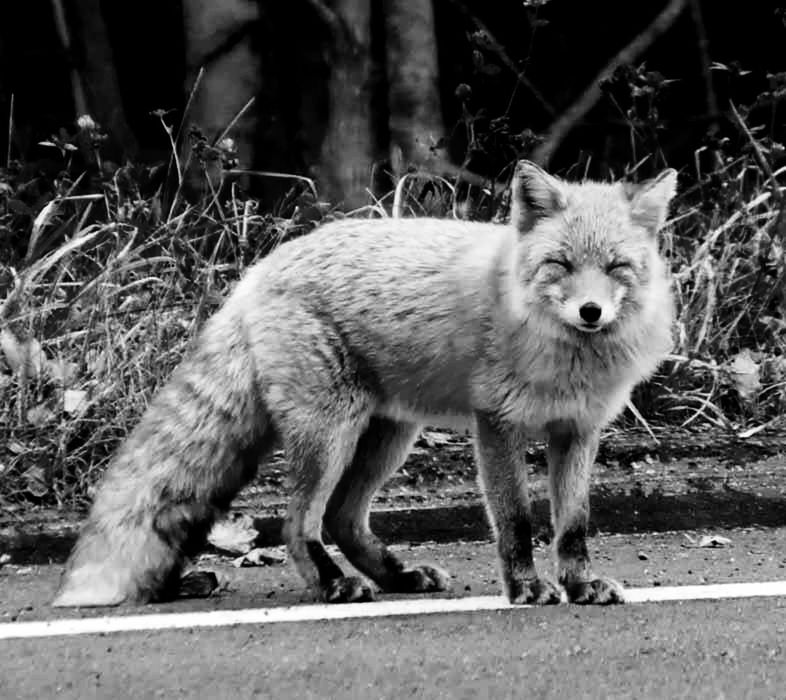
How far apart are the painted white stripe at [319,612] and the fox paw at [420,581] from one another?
0.18 m

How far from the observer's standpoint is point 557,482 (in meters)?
5.75

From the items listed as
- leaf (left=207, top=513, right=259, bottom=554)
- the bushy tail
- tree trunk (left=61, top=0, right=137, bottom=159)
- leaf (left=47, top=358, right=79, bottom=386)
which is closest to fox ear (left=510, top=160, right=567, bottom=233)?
the bushy tail

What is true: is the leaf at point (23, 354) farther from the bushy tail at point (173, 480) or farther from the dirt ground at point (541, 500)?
the bushy tail at point (173, 480)

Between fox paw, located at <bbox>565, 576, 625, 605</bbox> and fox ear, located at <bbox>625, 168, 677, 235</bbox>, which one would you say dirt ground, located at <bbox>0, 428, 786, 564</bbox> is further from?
fox ear, located at <bbox>625, 168, 677, 235</bbox>

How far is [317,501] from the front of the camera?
5746 millimetres

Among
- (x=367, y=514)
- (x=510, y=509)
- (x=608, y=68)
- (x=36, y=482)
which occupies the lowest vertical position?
(x=36, y=482)

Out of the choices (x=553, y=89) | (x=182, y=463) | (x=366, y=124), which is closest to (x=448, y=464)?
(x=182, y=463)

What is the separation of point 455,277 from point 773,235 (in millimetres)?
3568

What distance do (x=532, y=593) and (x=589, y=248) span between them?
124cm

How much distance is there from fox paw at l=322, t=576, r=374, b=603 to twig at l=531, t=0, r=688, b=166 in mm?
5754

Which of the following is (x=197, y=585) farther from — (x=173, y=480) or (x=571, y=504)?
(x=571, y=504)

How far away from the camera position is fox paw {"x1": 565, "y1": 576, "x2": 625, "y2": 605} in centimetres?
558

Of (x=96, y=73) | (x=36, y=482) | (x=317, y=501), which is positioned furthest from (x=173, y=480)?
(x=96, y=73)

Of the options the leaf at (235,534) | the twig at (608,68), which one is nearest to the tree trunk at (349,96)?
the twig at (608,68)
